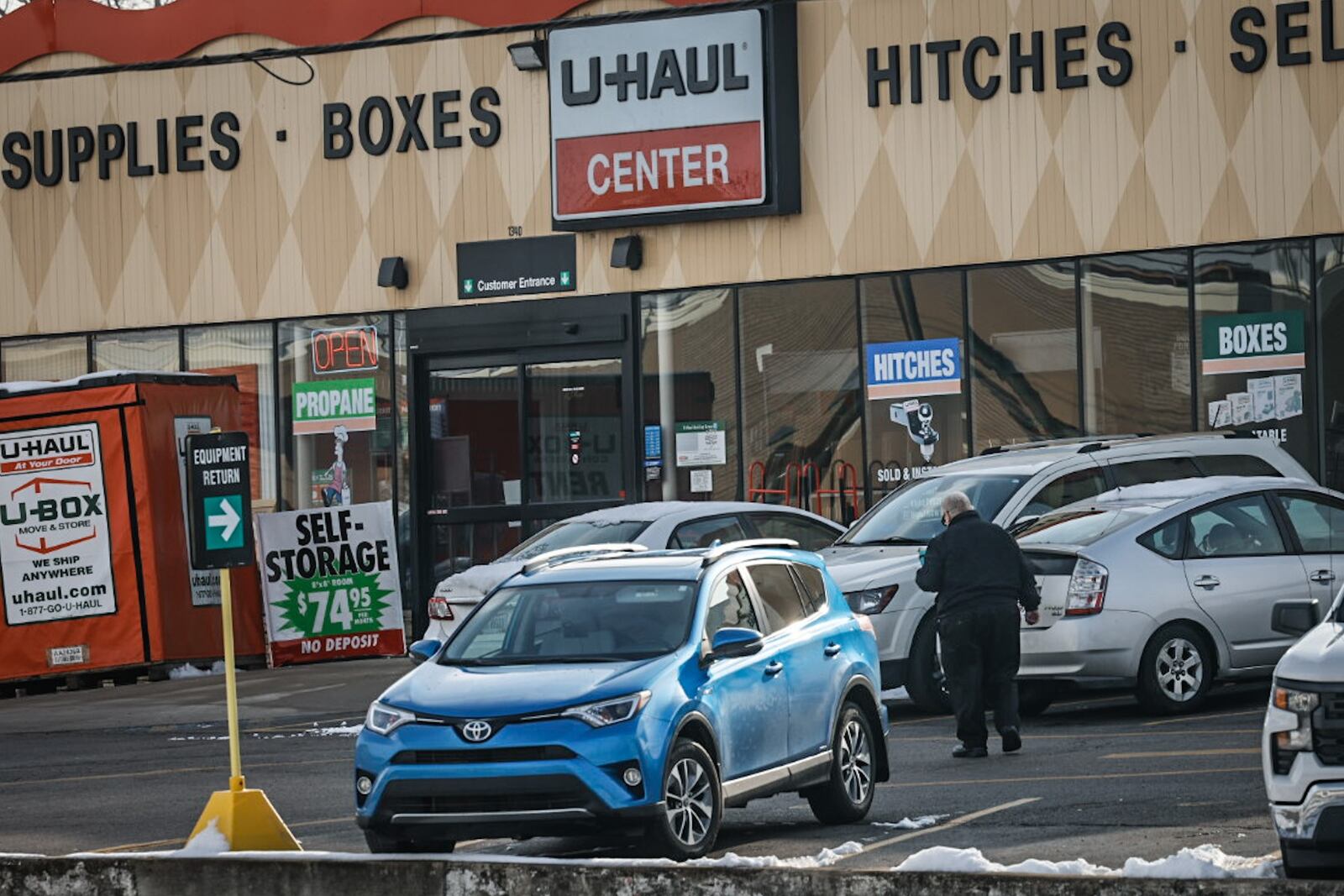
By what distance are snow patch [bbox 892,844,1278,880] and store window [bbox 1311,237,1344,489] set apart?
14.5 m

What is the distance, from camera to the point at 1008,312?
2491cm

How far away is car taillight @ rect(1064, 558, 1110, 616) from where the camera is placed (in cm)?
1609

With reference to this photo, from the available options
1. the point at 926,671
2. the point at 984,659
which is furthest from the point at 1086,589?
→ the point at 926,671

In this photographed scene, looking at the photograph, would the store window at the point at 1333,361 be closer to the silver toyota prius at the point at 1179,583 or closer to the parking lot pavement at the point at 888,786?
the parking lot pavement at the point at 888,786

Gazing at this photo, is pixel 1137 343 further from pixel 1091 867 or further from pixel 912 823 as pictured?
pixel 1091 867

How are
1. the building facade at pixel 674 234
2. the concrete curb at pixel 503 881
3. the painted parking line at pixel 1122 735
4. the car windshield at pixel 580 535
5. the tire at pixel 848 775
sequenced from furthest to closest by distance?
the building facade at pixel 674 234, the car windshield at pixel 580 535, the painted parking line at pixel 1122 735, the tire at pixel 848 775, the concrete curb at pixel 503 881

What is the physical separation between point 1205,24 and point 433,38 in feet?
30.6

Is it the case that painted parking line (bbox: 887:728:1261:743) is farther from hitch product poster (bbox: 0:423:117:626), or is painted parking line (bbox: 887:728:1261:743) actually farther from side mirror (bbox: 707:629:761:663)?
hitch product poster (bbox: 0:423:117:626)

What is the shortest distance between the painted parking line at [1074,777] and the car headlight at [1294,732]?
13.6ft

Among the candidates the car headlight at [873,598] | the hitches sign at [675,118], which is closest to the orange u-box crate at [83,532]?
the hitches sign at [675,118]

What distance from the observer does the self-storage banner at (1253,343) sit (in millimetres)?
23422

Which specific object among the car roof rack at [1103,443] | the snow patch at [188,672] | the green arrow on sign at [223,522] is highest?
the green arrow on sign at [223,522]

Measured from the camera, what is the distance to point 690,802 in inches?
423

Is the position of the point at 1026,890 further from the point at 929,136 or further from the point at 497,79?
the point at 497,79
